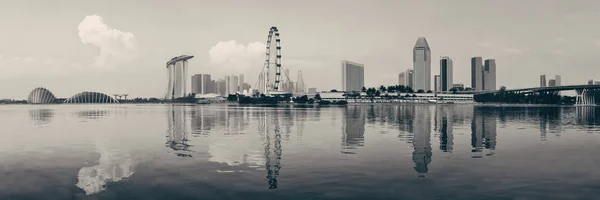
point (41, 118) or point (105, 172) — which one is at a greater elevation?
point (41, 118)

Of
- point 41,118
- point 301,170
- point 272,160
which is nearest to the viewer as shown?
point 301,170

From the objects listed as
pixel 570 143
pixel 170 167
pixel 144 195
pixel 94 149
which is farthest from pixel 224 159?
pixel 570 143

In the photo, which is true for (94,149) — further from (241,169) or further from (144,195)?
(144,195)

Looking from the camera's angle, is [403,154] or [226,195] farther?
[403,154]

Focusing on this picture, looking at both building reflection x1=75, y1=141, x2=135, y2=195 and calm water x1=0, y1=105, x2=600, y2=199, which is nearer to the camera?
calm water x1=0, y1=105, x2=600, y2=199

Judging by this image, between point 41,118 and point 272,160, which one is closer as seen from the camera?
point 272,160

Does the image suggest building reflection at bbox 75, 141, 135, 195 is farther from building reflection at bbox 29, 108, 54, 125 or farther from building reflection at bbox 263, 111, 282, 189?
building reflection at bbox 29, 108, 54, 125

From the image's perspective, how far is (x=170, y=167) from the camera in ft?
89.7

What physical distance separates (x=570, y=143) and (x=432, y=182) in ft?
88.9

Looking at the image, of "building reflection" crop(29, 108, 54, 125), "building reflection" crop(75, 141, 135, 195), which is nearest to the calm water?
"building reflection" crop(75, 141, 135, 195)

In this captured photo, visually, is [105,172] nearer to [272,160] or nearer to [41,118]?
[272,160]

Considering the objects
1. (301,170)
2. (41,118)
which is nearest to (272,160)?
(301,170)

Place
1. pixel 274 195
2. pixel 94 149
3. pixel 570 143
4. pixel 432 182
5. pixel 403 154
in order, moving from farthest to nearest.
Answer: pixel 570 143, pixel 94 149, pixel 403 154, pixel 432 182, pixel 274 195

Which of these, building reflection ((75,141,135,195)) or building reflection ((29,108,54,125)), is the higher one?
building reflection ((29,108,54,125))
